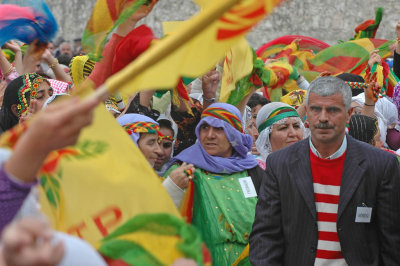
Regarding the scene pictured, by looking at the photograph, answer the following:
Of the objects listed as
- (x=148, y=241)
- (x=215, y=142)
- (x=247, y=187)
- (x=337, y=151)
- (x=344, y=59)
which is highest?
(x=148, y=241)

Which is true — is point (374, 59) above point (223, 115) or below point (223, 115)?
below

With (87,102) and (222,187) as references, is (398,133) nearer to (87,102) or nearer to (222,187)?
(222,187)

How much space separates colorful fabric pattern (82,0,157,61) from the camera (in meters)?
3.33

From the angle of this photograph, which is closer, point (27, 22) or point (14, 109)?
point (27, 22)

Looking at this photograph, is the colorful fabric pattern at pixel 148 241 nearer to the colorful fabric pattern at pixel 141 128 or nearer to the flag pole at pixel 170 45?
the flag pole at pixel 170 45

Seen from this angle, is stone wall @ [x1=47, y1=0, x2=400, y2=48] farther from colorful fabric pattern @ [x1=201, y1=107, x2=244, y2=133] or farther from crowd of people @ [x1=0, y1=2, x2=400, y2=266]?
colorful fabric pattern @ [x1=201, y1=107, x2=244, y2=133]

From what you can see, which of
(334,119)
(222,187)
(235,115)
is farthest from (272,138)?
(334,119)

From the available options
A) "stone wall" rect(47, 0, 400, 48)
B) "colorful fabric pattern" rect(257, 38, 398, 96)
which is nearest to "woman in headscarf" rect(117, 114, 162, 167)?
"colorful fabric pattern" rect(257, 38, 398, 96)

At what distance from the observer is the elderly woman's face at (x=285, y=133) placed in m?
5.50

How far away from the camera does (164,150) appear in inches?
209

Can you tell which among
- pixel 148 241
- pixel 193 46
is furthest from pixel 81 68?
pixel 193 46

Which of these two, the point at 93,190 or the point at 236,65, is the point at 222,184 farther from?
the point at 93,190

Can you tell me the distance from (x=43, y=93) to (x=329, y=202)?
2.07 m

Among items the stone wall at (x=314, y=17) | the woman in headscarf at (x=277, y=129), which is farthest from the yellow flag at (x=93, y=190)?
the stone wall at (x=314, y=17)
